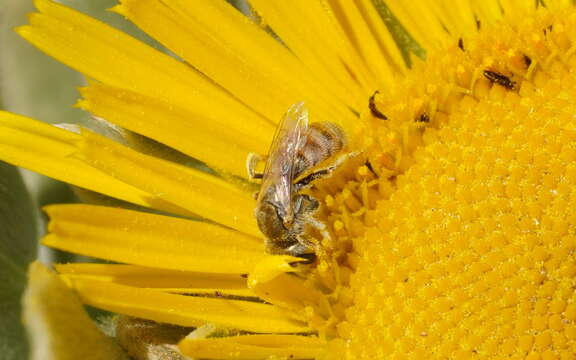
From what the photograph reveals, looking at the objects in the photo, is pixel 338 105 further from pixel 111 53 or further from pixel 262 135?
pixel 111 53

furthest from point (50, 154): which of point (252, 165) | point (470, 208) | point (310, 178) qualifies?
point (470, 208)

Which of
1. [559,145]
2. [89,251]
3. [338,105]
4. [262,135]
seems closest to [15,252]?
[89,251]

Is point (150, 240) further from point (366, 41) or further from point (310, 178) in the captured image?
point (366, 41)

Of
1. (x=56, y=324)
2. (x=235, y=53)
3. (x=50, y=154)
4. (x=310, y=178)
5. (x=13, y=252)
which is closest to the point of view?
(x=56, y=324)

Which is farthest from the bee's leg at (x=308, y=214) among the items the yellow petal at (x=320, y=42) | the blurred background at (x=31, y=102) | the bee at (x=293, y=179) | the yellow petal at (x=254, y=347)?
the blurred background at (x=31, y=102)

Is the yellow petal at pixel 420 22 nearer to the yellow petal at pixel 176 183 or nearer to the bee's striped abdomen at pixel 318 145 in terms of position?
the bee's striped abdomen at pixel 318 145

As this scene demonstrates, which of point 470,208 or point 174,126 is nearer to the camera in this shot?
point 470,208
